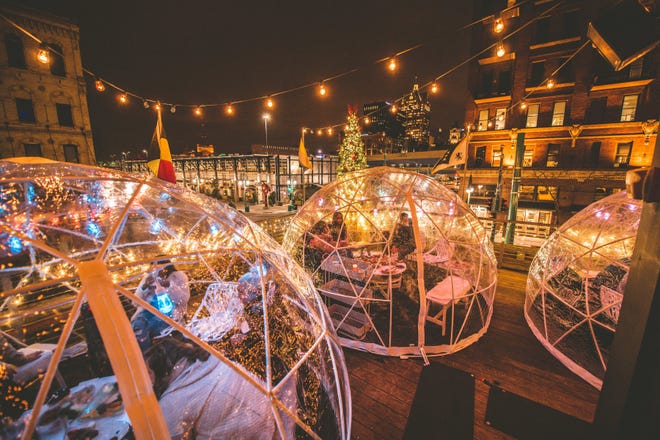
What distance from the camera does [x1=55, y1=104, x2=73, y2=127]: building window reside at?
666 inches

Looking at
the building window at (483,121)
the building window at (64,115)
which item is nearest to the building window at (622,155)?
the building window at (483,121)

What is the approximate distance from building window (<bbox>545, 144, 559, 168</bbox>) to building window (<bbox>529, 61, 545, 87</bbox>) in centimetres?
414

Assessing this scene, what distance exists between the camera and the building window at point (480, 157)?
18.7 metres

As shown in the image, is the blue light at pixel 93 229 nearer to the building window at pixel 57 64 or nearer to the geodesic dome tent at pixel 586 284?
the geodesic dome tent at pixel 586 284

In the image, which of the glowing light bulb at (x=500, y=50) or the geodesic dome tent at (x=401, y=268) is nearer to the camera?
the geodesic dome tent at (x=401, y=268)

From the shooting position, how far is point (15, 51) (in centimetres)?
1502

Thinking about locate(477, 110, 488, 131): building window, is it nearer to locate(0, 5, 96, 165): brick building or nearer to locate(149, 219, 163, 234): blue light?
locate(149, 219, 163, 234): blue light

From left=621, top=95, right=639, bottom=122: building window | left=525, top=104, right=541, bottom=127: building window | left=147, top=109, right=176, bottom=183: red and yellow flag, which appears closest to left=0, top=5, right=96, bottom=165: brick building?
left=147, top=109, right=176, bottom=183: red and yellow flag

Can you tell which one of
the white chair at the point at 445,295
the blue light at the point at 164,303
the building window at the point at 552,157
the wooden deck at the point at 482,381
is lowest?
the wooden deck at the point at 482,381

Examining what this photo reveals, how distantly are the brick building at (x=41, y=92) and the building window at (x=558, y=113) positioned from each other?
29.8 m

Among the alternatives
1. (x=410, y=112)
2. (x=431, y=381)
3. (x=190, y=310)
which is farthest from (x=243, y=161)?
(x=410, y=112)

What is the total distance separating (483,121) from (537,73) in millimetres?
3912

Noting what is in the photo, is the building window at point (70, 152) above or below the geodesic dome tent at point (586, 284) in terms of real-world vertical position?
above

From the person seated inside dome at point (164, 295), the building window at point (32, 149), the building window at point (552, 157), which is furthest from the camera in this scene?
the building window at point (552, 157)
